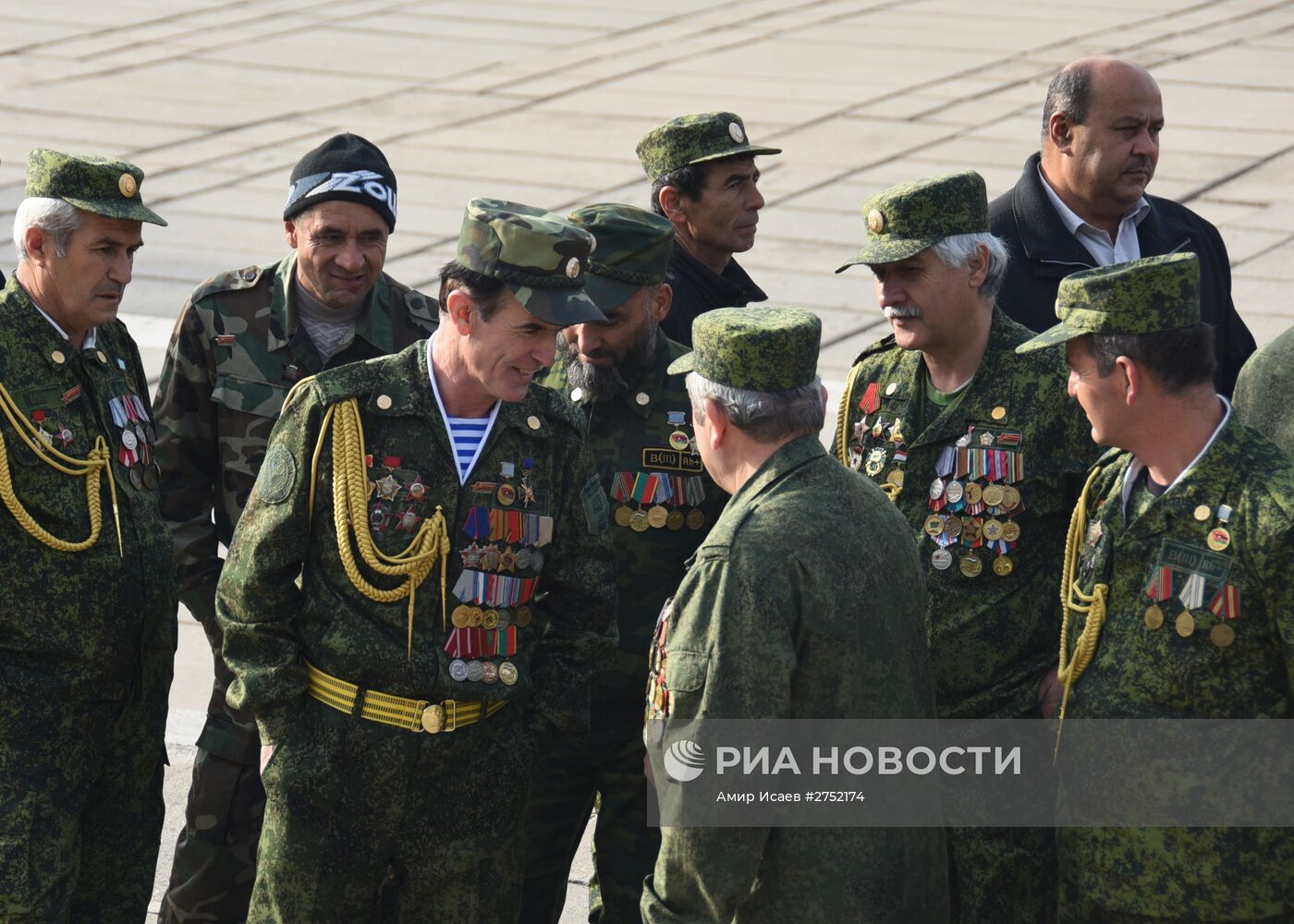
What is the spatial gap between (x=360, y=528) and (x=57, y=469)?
849 mm

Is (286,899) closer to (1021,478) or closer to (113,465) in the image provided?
(113,465)

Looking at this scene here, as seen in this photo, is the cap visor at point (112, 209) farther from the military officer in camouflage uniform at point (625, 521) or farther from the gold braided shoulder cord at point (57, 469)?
the military officer in camouflage uniform at point (625, 521)

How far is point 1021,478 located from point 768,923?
1313mm

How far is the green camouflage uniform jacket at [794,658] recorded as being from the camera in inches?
137

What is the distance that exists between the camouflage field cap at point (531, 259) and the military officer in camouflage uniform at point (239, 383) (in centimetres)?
104

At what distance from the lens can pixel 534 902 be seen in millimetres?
4828

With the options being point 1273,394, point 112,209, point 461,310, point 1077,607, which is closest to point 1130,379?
point 1077,607

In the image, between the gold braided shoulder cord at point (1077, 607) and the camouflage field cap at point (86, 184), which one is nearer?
the gold braided shoulder cord at point (1077, 607)

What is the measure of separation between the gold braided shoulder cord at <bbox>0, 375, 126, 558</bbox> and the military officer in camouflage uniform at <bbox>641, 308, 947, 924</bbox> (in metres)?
1.46

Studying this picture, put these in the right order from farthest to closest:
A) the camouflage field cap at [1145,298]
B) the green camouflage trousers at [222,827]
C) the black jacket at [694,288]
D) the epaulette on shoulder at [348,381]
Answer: the black jacket at [694,288]
the green camouflage trousers at [222,827]
the epaulette on shoulder at [348,381]
the camouflage field cap at [1145,298]

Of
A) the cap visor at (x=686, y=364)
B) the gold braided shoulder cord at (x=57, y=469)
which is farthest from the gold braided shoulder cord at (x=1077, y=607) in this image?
the gold braided shoulder cord at (x=57, y=469)

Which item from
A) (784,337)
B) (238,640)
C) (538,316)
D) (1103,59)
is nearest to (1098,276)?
(784,337)

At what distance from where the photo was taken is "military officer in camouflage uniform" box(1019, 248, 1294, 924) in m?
3.64

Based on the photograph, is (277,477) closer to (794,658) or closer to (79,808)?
(79,808)
